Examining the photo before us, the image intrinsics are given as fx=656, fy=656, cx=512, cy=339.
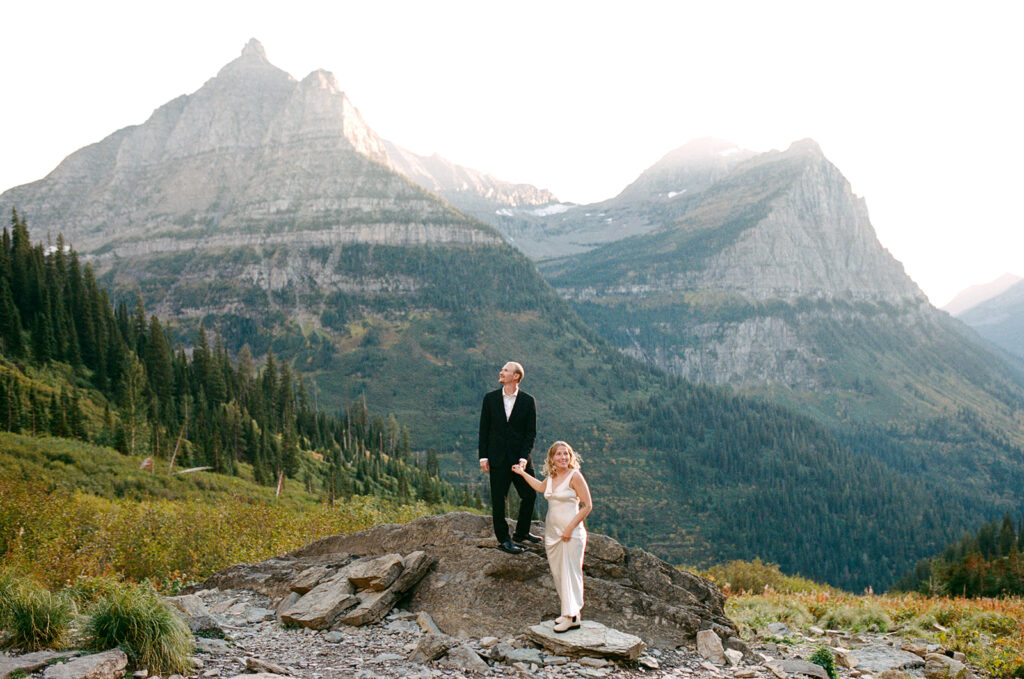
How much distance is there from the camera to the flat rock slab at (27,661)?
10102 mm

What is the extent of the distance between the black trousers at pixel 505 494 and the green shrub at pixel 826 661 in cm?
660

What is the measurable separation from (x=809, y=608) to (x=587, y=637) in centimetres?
1241

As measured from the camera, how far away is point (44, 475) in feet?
147

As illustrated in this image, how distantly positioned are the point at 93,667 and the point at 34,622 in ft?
7.37

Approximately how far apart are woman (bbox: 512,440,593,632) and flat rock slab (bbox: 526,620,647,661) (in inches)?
9.5

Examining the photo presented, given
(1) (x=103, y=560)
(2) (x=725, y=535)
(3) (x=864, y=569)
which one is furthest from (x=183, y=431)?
(3) (x=864, y=569)

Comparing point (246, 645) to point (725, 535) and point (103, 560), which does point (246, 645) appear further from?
point (725, 535)

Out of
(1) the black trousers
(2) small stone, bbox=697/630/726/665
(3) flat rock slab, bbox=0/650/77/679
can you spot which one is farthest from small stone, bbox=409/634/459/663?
(3) flat rock slab, bbox=0/650/77/679

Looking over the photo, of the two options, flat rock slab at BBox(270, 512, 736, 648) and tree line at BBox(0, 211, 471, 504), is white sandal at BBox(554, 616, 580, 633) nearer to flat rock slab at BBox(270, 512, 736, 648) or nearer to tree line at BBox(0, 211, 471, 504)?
flat rock slab at BBox(270, 512, 736, 648)

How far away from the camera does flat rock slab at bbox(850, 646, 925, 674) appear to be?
14481 millimetres

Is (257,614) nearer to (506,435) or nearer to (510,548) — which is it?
(510,548)

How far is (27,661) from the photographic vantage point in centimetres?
1050

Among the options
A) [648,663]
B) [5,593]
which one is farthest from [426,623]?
[5,593]

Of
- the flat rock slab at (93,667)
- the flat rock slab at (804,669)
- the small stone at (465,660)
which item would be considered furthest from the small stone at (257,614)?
the flat rock slab at (804,669)
